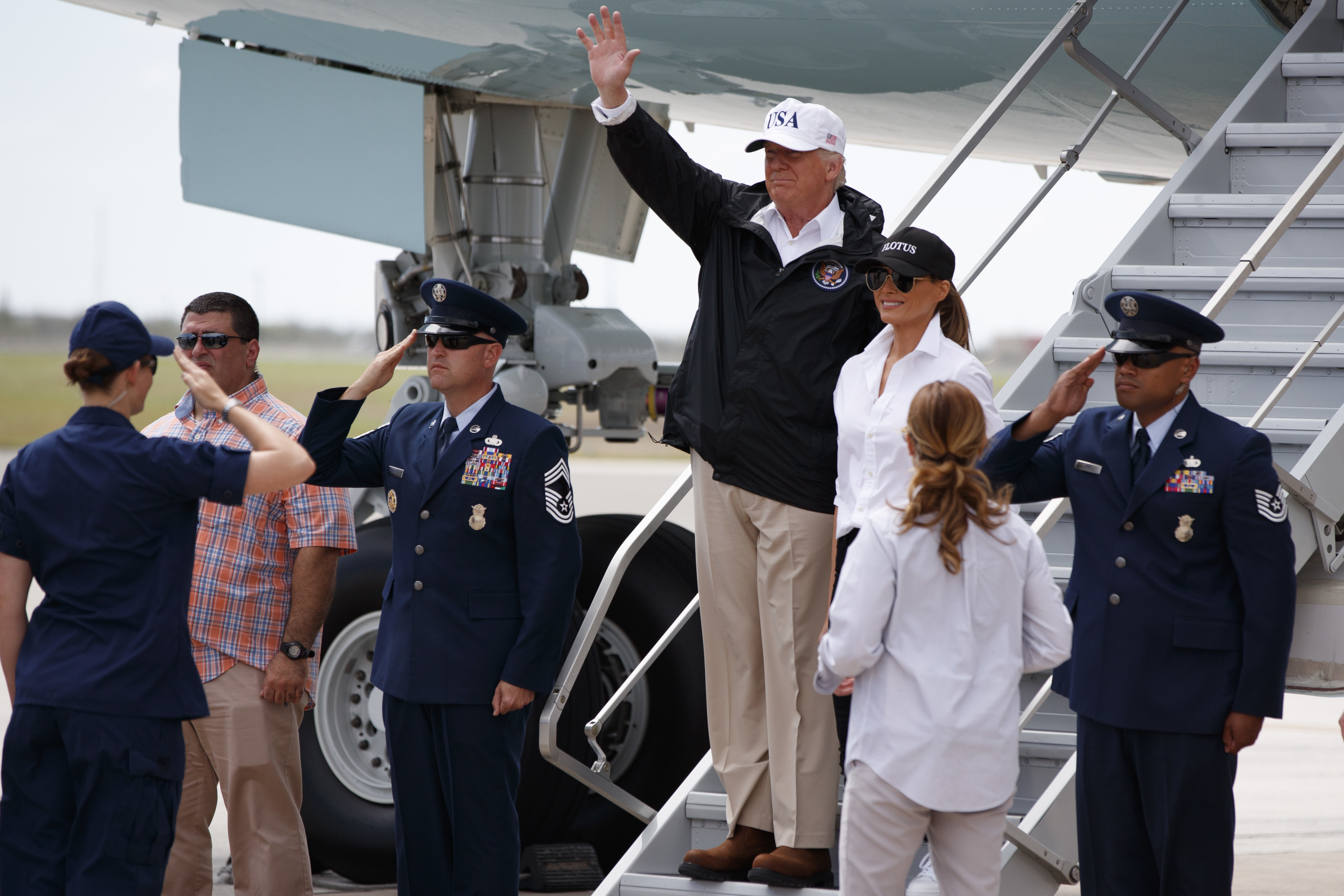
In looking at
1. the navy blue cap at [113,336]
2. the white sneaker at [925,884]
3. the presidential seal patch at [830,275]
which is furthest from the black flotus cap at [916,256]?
the navy blue cap at [113,336]

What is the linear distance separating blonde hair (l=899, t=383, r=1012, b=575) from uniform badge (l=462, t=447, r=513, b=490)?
4.23 ft

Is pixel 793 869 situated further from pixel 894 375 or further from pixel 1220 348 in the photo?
pixel 1220 348

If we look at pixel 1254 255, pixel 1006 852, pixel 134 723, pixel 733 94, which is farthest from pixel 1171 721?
pixel 733 94

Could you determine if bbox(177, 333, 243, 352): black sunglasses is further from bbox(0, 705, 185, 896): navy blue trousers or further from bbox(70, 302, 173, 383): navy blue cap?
bbox(0, 705, 185, 896): navy blue trousers

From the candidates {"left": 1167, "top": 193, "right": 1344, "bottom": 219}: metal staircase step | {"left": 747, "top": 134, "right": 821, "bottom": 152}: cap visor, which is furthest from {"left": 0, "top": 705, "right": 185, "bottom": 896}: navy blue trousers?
{"left": 1167, "top": 193, "right": 1344, "bottom": 219}: metal staircase step

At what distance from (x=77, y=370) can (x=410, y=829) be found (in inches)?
55.9

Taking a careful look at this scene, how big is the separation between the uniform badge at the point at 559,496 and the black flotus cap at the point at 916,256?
97 cm

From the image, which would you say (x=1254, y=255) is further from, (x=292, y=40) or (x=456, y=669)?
(x=292, y=40)

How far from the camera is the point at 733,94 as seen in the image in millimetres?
6863

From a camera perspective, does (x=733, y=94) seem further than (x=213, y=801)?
Yes

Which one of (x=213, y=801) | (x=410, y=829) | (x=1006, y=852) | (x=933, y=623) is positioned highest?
(x=933, y=623)

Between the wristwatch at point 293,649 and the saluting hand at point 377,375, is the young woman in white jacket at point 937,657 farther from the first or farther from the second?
the wristwatch at point 293,649

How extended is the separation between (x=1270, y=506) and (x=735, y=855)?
151 cm

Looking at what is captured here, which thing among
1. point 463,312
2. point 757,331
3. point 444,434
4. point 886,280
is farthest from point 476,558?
point 886,280
